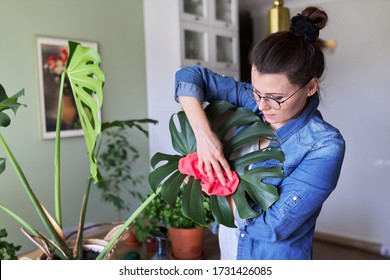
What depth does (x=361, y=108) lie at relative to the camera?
9.96ft

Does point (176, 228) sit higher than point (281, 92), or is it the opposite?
point (281, 92)

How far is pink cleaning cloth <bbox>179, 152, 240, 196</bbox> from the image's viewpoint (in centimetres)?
82

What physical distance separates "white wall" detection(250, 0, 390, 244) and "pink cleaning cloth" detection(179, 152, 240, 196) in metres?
2.27

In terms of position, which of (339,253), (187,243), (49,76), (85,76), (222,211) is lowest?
(339,253)

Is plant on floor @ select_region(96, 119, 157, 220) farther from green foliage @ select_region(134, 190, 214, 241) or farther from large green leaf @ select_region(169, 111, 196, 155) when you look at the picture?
large green leaf @ select_region(169, 111, 196, 155)

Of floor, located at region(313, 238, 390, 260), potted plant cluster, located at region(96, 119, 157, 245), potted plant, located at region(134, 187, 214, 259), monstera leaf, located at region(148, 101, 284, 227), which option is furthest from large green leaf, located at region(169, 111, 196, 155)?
floor, located at region(313, 238, 390, 260)

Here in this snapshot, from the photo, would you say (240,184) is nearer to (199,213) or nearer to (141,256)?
(199,213)

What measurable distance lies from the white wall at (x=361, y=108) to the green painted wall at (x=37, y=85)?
154 cm

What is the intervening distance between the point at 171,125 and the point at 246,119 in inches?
7.8

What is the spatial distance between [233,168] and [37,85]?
1857 millimetres

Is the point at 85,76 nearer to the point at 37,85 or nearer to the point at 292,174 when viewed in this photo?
the point at 292,174

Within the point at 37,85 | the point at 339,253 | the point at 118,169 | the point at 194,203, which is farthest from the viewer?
the point at 339,253

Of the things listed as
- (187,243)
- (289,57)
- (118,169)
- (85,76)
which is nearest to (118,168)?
(118,169)

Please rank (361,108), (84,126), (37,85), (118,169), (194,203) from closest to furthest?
(194,203)
(84,126)
(37,85)
(118,169)
(361,108)
